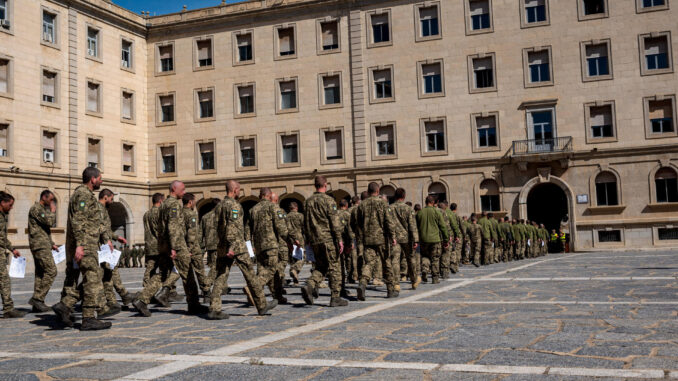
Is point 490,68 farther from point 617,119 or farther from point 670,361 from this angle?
point 670,361

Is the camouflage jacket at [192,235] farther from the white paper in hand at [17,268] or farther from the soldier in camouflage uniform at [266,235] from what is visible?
the white paper in hand at [17,268]

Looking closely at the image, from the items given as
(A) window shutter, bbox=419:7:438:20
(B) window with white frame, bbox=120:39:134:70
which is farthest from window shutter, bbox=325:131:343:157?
(B) window with white frame, bbox=120:39:134:70

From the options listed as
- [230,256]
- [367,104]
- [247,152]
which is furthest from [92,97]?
[230,256]

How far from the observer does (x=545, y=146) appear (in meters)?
32.5

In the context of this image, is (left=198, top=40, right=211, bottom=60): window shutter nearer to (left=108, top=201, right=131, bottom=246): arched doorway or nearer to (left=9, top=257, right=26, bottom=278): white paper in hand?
(left=108, top=201, right=131, bottom=246): arched doorway

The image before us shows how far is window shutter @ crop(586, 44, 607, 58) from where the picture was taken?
32125mm

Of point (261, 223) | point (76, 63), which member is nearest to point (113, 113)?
point (76, 63)

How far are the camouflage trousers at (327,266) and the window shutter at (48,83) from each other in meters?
26.6

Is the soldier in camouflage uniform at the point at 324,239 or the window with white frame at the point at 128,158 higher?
the window with white frame at the point at 128,158

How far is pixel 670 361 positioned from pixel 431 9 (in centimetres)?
3113

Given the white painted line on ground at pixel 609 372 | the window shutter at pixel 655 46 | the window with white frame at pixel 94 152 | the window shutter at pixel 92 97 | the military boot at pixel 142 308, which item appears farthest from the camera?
the window shutter at pixel 92 97

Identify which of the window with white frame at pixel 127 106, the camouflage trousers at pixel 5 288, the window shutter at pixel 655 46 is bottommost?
the camouflage trousers at pixel 5 288

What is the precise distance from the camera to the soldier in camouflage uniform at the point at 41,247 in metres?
10.3

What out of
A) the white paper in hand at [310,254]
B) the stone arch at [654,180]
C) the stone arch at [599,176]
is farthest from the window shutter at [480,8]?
the white paper in hand at [310,254]
